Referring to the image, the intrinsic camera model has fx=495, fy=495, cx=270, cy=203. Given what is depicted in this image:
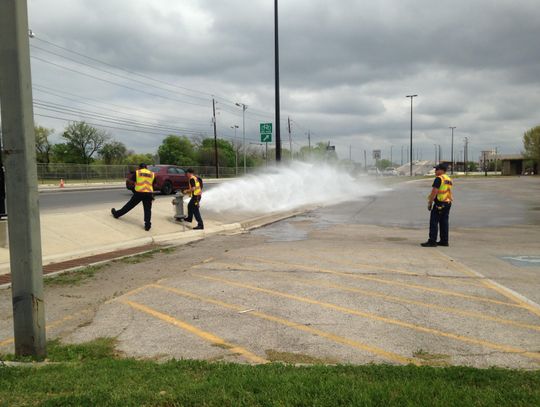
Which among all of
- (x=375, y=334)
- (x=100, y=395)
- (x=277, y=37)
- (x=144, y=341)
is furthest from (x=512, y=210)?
(x=100, y=395)

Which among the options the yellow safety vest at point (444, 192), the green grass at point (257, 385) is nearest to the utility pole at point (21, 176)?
the green grass at point (257, 385)

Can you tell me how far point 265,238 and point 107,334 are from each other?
311 inches

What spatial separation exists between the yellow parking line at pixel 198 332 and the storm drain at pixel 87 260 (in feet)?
8.47

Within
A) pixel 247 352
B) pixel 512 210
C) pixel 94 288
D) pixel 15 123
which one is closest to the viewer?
pixel 15 123

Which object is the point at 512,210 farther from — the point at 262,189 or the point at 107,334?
the point at 107,334

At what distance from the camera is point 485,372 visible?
12.5ft

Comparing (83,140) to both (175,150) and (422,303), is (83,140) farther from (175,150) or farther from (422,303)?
(422,303)

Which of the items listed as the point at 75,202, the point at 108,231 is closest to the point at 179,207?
the point at 108,231

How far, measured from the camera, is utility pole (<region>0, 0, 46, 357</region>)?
415 cm

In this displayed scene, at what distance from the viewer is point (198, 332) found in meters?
5.22

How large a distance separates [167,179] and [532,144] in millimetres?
100097

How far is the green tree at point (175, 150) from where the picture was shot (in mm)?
106500

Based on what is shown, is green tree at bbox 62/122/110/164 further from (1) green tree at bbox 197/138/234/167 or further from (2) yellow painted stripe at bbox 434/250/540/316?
(2) yellow painted stripe at bbox 434/250/540/316

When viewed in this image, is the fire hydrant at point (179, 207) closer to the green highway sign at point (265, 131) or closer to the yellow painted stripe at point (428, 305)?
the yellow painted stripe at point (428, 305)
